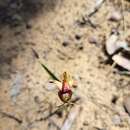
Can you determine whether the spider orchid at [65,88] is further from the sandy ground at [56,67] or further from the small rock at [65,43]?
the small rock at [65,43]

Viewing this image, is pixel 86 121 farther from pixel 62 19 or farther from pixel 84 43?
pixel 62 19

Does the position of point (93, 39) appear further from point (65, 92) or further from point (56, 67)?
point (65, 92)

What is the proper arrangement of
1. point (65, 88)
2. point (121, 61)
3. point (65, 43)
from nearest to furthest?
point (65, 88) → point (121, 61) → point (65, 43)

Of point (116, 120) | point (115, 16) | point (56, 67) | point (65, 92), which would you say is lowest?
point (116, 120)

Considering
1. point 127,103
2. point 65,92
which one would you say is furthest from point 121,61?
point 65,92

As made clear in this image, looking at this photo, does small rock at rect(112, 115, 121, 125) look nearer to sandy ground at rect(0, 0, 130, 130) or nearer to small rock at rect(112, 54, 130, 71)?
sandy ground at rect(0, 0, 130, 130)

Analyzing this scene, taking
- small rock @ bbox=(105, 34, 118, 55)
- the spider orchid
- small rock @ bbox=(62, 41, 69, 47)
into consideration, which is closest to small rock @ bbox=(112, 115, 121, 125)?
the spider orchid

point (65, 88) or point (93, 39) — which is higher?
point (93, 39)
